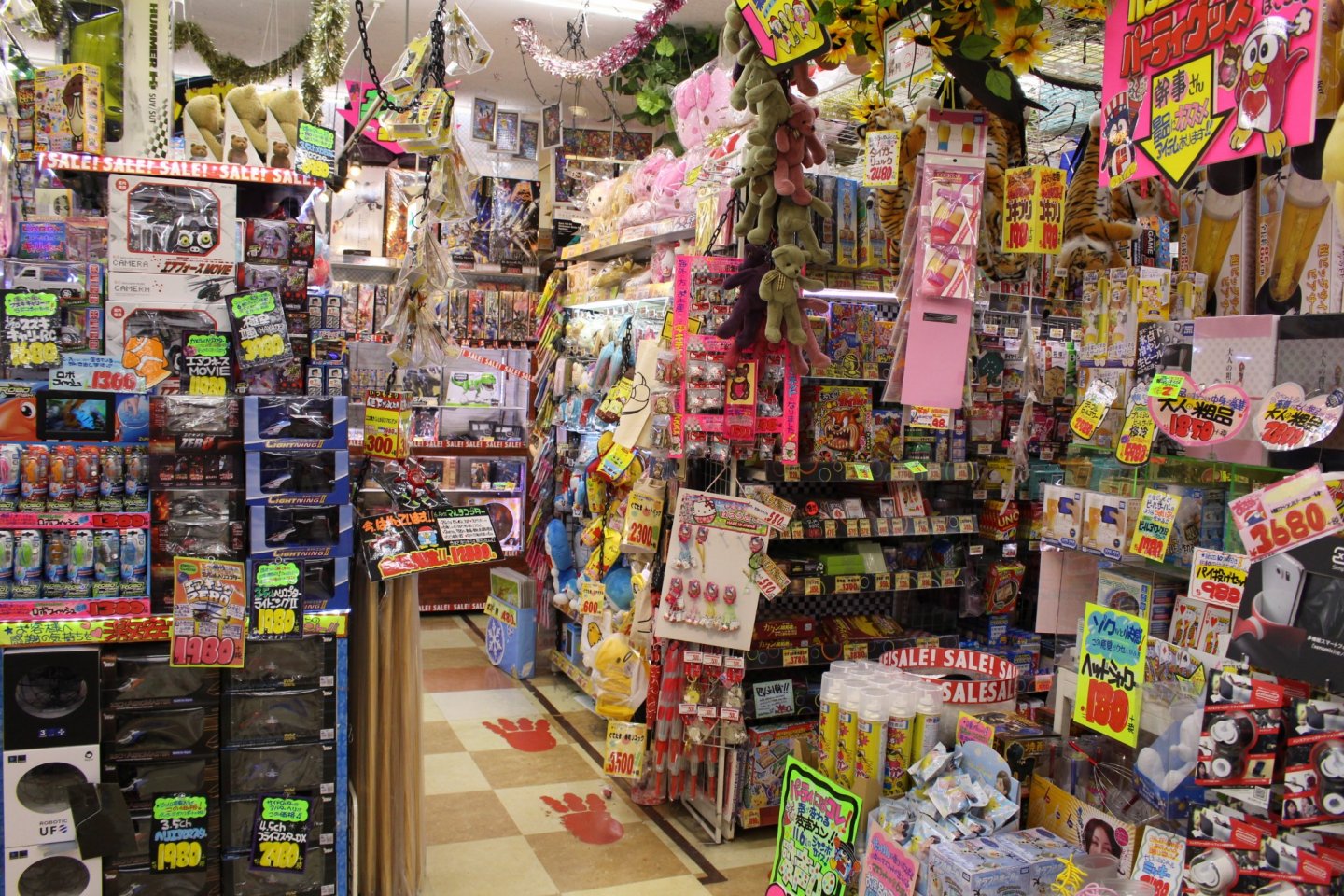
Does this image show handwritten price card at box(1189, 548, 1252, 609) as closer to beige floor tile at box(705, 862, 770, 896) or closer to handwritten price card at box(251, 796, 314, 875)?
beige floor tile at box(705, 862, 770, 896)

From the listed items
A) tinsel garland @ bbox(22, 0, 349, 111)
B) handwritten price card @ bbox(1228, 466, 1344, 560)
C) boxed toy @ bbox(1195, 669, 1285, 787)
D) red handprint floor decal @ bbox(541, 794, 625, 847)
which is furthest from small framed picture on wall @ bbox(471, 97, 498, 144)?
boxed toy @ bbox(1195, 669, 1285, 787)

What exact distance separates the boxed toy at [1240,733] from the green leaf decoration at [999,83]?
158 cm

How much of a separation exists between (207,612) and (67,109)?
70.4 inches

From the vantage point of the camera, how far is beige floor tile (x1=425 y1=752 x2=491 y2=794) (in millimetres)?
4484

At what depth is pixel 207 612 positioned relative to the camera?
295 centimetres

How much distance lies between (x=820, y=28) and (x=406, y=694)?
2.39 m

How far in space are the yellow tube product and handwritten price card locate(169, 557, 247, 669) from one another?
5.48 feet

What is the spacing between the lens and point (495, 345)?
26.9ft

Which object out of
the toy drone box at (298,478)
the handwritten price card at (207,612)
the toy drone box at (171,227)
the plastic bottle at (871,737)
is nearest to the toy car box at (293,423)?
the toy drone box at (298,478)

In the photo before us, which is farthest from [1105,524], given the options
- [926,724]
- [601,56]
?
[601,56]

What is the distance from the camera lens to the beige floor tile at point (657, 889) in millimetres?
3656

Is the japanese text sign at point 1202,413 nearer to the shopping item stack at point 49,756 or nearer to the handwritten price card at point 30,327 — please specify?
the shopping item stack at point 49,756

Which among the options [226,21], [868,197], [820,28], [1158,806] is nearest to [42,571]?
[820,28]

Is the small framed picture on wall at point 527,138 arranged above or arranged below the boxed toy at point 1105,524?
above
